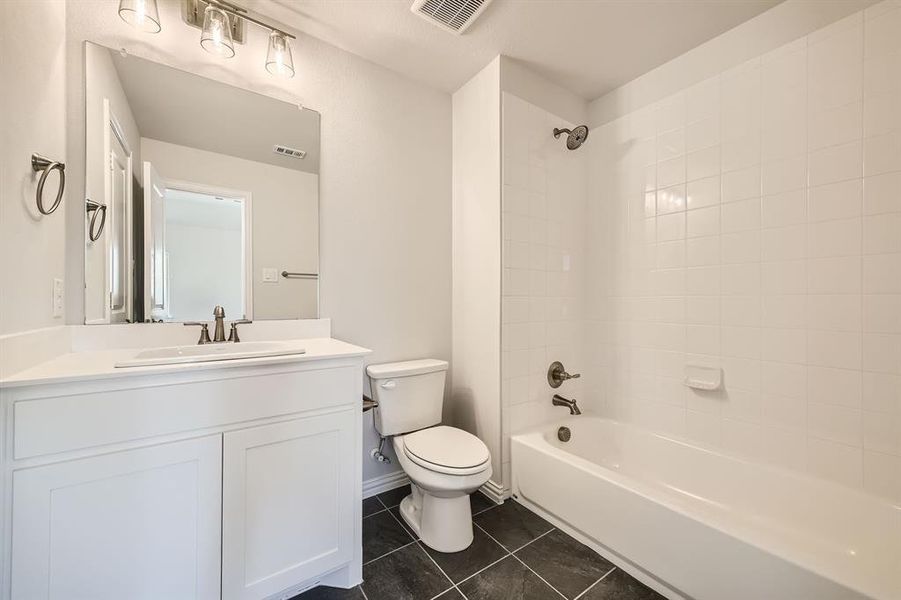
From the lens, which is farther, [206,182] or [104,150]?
[206,182]

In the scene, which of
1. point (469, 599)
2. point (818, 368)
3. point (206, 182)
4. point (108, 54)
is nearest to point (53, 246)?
point (206, 182)

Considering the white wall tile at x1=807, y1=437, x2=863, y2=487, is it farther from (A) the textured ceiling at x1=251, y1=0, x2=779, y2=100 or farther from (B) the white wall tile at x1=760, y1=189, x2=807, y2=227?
(A) the textured ceiling at x1=251, y1=0, x2=779, y2=100

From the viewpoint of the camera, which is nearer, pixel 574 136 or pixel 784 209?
pixel 784 209

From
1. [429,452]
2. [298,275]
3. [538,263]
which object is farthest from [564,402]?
[298,275]

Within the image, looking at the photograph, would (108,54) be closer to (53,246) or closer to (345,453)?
(53,246)

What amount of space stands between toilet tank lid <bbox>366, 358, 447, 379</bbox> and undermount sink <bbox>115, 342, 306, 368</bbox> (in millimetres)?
417

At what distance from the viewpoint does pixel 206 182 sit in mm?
1539

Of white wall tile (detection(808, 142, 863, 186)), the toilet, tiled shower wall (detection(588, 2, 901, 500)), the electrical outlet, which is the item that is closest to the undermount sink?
the electrical outlet

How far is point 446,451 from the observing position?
5.20 feet

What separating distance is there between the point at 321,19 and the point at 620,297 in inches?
83.7

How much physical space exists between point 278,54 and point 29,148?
0.98 m

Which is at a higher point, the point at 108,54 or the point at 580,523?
the point at 108,54

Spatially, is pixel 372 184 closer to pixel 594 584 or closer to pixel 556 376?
pixel 556 376

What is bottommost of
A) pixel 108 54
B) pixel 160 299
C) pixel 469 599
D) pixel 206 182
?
pixel 469 599
